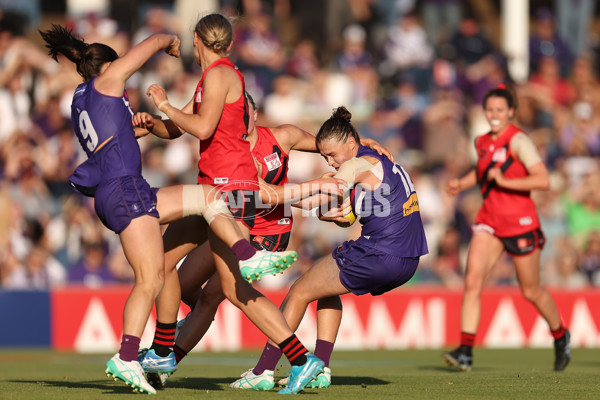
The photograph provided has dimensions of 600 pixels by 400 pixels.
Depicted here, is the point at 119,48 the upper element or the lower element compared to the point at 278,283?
upper

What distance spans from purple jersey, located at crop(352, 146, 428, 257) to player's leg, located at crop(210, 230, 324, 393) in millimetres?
983

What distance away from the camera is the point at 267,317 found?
23.0ft

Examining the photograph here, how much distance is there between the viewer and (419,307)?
1458cm

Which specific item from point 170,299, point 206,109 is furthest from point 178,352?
point 206,109

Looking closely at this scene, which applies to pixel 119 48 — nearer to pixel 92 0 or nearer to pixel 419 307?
pixel 92 0

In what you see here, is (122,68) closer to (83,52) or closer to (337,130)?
(83,52)

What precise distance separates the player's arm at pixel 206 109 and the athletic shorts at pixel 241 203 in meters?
0.46

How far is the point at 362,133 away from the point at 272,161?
8.77 metres

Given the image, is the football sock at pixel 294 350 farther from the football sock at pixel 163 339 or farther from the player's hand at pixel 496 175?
the player's hand at pixel 496 175

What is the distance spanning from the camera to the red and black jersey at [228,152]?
7215 mm

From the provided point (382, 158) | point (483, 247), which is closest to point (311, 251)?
point (483, 247)

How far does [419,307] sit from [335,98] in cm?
451

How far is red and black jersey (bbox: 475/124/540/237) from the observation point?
33.1 ft

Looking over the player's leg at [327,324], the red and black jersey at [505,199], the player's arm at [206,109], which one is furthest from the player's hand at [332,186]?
the red and black jersey at [505,199]
